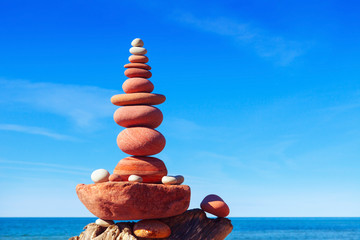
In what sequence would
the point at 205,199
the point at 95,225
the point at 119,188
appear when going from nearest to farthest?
the point at 119,188, the point at 95,225, the point at 205,199

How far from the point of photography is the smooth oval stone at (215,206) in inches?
587

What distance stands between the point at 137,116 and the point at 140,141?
839 mm

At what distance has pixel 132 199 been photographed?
42.7 ft

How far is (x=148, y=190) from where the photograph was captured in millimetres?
13211

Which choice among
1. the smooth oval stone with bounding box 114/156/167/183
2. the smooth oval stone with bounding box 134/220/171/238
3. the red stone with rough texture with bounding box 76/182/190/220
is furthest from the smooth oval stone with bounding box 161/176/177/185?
the smooth oval stone with bounding box 134/220/171/238

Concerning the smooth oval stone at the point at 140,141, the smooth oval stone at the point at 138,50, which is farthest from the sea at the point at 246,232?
the smooth oval stone at the point at 138,50

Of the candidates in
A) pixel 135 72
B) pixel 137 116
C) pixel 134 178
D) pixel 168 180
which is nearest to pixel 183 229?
pixel 168 180

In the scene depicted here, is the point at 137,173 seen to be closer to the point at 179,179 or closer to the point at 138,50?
the point at 179,179

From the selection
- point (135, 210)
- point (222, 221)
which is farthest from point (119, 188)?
point (222, 221)

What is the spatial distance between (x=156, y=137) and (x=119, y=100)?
1742 millimetres

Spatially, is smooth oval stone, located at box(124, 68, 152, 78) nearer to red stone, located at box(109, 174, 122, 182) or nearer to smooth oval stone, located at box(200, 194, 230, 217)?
red stone, located at box(109, 174, 122, 182)

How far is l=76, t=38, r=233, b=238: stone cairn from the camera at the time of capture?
13125mm

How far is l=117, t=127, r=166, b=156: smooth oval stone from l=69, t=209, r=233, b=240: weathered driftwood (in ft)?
7.15

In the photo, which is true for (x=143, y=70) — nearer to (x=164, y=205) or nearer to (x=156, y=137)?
(x=156, y=137)
